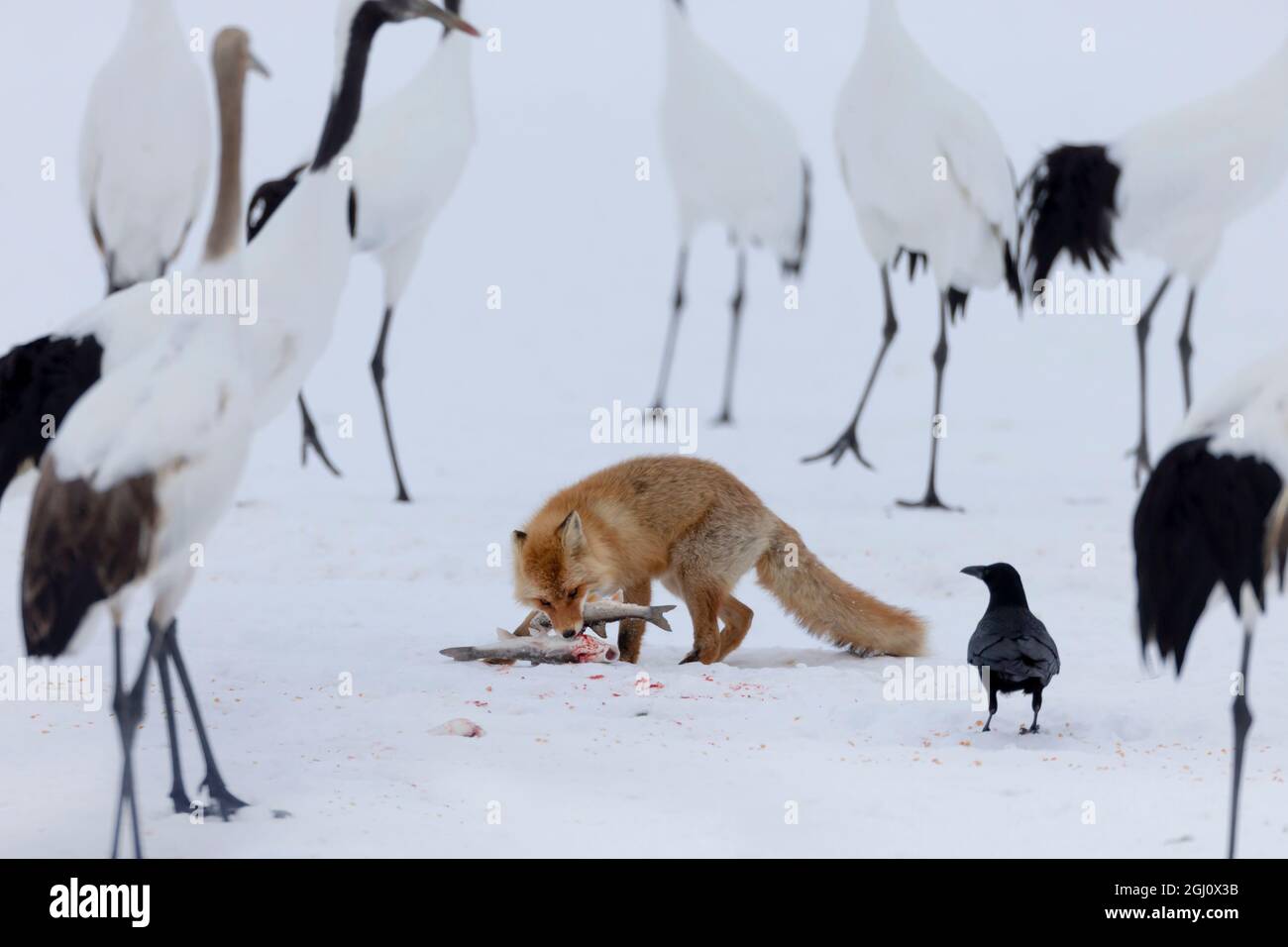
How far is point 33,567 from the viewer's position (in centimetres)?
275

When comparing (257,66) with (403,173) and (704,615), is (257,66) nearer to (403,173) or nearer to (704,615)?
(704,615)

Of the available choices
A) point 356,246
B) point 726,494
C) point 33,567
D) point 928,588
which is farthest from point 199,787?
point 356,246

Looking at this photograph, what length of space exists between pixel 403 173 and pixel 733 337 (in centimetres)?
163

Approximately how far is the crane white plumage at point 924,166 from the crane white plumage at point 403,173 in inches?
55.9

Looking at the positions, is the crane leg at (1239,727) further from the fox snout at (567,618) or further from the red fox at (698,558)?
the fox snout at (567,618)

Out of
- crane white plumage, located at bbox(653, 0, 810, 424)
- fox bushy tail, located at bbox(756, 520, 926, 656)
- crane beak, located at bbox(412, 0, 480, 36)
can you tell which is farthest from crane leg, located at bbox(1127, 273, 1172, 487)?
crane beak, located at bbox(412, 0, 480, 36)

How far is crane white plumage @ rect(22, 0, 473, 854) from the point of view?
2.74 meters

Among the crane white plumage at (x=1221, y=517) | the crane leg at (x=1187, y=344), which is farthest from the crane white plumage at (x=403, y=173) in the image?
the crane white plumage at (x=1221, y=517)

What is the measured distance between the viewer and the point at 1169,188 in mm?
6145

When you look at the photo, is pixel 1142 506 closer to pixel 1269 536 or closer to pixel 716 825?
pixel 1269 536

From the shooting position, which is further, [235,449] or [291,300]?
[291,300]

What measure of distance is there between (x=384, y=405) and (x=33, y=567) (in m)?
3.29

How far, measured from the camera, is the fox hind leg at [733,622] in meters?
4.45

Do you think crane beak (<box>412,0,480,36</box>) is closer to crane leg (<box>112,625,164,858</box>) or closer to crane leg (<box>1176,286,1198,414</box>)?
crane leg (<box>112,625,164,858</box>)
